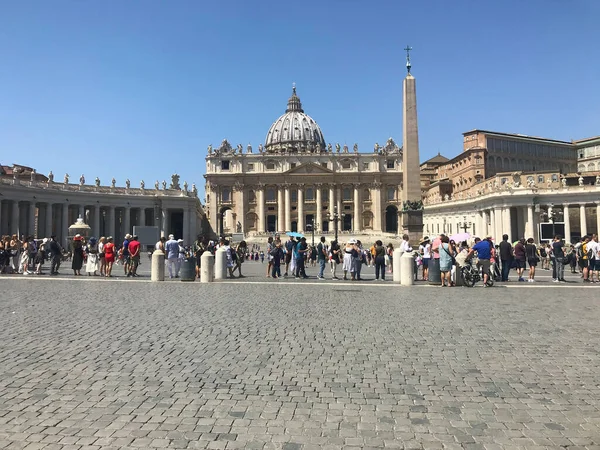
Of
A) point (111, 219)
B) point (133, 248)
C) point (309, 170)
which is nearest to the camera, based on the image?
point (133, 248)

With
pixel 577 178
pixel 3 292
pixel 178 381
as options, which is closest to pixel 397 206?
pixel 577 178

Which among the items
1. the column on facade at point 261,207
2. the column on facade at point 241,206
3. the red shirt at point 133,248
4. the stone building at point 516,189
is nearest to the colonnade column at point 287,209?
the column on facade at point 261,207

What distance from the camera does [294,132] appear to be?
112750 millimetres

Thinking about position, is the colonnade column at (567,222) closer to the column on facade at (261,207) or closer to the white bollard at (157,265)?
the white bollard at (157,265)

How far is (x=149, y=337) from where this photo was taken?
268 inches

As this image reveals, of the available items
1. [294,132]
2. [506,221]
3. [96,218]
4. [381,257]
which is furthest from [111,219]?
[294,132]

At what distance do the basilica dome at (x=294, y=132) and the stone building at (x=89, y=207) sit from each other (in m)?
46.7

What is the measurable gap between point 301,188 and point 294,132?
32.3 m

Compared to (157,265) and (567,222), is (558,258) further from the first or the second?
(567,222)

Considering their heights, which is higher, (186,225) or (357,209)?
(357,209)

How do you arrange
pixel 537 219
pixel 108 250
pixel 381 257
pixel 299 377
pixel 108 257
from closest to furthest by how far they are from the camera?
1. pixel 299 377
2. pixel 381 257
3. pixel 108 257
4. pixel 108 250
5. pixel 537 219

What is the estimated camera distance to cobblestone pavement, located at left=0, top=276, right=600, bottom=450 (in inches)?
141

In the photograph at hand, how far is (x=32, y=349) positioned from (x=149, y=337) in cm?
143

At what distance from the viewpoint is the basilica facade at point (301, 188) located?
3310 inches
